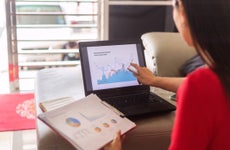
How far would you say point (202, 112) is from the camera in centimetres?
76

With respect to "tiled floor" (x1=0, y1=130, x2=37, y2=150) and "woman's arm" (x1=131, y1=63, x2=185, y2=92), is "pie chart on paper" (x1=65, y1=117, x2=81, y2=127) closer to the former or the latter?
"woman's arm" (x1=131, y1=63, x2=185, y2=92)

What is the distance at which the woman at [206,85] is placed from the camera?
A: 75cm

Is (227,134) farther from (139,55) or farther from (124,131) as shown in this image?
(139,55)

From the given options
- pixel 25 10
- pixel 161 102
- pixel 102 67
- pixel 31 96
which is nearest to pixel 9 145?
pixel 31 96

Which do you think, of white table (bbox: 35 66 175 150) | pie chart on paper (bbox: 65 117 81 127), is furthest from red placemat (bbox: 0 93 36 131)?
pie chart on paper (bbox: 65 117 81 127)

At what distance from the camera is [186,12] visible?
0.79 meters

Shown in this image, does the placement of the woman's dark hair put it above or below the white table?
above

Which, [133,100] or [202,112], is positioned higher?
[202,112]

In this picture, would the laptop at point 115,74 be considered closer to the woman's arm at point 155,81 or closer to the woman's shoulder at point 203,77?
the woman's arm at point 155,81

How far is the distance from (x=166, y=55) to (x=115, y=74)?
24.6 inches

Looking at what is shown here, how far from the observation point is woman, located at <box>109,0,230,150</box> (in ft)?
2.47

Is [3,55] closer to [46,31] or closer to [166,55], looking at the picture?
[46,31]

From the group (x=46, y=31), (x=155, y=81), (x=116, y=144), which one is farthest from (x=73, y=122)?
(x=46, y=31)

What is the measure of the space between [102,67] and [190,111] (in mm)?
745
